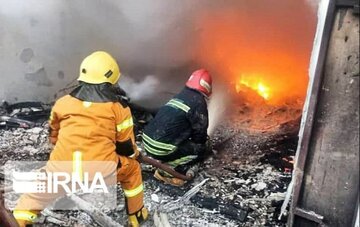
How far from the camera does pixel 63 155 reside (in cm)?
439

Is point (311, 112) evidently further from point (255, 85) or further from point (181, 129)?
point (255, 85)

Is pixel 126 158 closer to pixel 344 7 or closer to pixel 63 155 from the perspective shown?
pixel 63 155

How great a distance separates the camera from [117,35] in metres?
7.75

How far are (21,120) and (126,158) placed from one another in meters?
3.20

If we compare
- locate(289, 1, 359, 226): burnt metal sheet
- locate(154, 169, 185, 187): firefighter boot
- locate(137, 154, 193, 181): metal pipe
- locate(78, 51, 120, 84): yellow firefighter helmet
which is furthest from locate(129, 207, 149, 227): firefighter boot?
locate(289, 1, 359, 226): burnt metal sheet

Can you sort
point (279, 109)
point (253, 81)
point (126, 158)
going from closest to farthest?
point (126, 158) → point (279, 109) → point (253, 81)

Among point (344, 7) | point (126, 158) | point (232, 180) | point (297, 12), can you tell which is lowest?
point (232, 180)

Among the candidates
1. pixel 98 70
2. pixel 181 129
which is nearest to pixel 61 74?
pixel 181 129

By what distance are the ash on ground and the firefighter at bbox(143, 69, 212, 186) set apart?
27 cm

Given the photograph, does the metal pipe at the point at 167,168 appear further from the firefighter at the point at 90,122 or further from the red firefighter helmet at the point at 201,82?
the red firefighter helmet at the point at 201,82

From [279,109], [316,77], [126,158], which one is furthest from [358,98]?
[279,109]

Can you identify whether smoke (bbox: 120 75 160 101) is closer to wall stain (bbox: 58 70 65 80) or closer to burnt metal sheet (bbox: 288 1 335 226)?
wall stain (bbox: 58 70 65 80)

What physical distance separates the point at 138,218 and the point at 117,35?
376 centimetres

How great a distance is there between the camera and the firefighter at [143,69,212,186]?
19.2 ft
